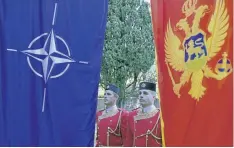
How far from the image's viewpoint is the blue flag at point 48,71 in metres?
2.15

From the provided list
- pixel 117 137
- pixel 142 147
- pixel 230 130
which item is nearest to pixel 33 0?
pixel 230 130

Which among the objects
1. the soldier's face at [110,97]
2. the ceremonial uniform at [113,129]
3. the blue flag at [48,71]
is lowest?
the ceremonial uniform at [113,129]

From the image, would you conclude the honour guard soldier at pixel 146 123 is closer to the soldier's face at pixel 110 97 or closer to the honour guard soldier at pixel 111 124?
the honour guard soldier at pixel 111 124

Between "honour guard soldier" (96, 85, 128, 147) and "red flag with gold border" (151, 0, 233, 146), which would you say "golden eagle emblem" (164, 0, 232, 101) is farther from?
"honour guard soldier" (96, 85, 128, 147)

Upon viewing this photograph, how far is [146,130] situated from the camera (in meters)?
3.49

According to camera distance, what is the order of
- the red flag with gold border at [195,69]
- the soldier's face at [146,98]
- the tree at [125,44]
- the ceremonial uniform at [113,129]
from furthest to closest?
the tree at [125,44] → the ceremonial uniform at [113,129] → the soldier's face at [146,98] → the red flag with gold border at [195,69]

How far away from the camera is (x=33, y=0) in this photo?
220 cm

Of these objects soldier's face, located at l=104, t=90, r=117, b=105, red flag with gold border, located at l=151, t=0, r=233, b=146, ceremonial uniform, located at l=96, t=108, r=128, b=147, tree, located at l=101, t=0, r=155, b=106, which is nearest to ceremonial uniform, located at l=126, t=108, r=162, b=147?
ceremonial uniform, located at l=96, t=108, r=128, b=147

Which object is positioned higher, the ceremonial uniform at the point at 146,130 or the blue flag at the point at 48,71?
the blue flag at the point at 48,71

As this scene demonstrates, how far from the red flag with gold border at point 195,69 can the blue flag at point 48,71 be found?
41cm

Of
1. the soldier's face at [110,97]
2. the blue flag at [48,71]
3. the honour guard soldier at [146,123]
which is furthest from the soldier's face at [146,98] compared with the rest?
the blue flag at [48,71]

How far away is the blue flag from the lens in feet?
7.06

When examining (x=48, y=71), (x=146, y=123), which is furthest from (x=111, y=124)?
(x=48, y=71)

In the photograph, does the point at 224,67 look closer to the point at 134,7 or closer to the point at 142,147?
the point at 142,147
